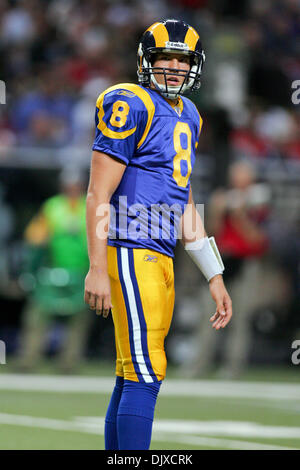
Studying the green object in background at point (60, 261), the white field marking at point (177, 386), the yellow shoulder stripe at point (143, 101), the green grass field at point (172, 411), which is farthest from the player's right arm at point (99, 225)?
the green object in background at point (60, 261)

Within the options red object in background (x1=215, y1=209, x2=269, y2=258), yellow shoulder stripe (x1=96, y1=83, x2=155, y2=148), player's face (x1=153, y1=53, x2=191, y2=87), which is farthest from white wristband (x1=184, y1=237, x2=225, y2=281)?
red object in background (x1=215, y1=209, x2=269, y2=258)

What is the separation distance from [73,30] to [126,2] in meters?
1.34

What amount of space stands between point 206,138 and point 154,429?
6657 millimetres

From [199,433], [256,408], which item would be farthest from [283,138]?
[199,433]

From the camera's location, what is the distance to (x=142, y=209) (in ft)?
13.9

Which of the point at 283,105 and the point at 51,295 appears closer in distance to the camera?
the point at 51,295

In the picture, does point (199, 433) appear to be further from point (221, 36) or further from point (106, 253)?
point (221, 36)

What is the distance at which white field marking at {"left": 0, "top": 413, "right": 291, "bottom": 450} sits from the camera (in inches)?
224

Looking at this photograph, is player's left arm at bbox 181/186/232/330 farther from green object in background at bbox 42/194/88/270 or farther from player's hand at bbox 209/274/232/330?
green object in background at bbox 42/194/88/270

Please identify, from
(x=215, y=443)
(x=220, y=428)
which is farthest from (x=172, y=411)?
(x=215, y=443)

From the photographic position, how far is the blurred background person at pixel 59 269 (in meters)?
10.4

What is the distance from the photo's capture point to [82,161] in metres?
11.1

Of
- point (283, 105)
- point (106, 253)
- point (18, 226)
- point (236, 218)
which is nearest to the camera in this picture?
point (106, 253)

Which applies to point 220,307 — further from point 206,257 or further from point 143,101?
point 143,101
